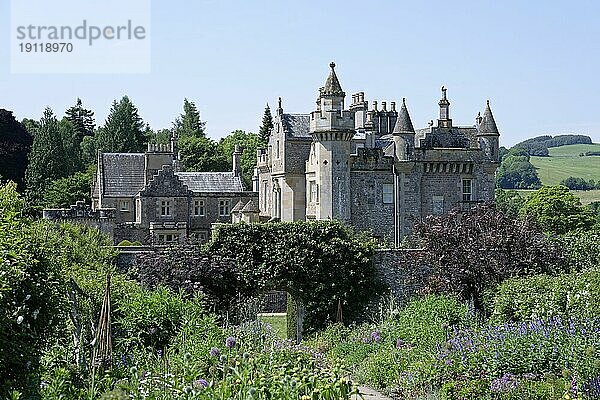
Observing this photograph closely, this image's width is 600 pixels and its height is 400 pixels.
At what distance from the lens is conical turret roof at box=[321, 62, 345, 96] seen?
31844mm

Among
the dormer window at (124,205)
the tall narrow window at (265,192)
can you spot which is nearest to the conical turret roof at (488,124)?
the tall narrow window at (265,192)

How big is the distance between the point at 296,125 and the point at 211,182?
425 inches

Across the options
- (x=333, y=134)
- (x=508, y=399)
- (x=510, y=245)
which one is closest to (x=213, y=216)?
(x=333, y=134)

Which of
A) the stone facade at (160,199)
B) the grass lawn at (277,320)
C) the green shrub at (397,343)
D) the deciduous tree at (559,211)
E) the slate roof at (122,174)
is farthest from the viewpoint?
the deciduous tree at (559,211)

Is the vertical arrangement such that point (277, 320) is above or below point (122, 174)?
below

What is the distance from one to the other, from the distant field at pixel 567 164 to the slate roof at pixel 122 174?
51.2 meters

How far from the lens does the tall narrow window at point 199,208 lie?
42.4 m

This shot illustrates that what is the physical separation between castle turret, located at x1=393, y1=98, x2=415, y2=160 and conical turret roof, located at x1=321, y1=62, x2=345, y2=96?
9.30 feet

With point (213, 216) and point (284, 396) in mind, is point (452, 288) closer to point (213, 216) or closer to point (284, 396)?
point (284, 396)

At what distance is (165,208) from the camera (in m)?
40.8

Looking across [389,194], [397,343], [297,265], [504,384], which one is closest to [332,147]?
[389,194]

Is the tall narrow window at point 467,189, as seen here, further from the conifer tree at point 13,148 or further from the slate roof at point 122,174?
the conifer tree at point 13,148

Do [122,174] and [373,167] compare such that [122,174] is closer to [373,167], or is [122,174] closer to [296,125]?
[296,125]

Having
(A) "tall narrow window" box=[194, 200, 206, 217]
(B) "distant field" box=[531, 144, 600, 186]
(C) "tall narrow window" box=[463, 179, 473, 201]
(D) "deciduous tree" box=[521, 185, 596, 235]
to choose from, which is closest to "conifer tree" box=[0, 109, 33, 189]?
(A) "tall narrow window" box=[194, 200, 206, 217]
